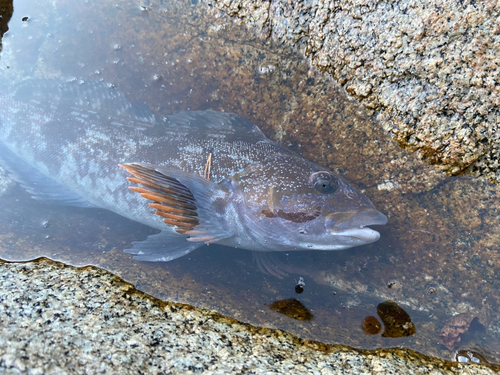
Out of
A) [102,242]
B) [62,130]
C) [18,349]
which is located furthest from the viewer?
[62,130]

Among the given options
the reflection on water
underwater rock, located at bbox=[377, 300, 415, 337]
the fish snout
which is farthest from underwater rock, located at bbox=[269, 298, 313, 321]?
the fish snout

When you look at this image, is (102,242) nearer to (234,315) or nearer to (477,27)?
(234,315)

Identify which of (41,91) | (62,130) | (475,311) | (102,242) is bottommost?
(102,242)

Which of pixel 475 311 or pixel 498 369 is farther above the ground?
pixel 475 311

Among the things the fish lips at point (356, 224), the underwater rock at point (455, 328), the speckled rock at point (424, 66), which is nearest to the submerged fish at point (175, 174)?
the fish lips at point (356, 224)

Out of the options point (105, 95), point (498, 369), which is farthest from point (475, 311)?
point (105, 95)

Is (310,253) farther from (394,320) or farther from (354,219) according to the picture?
(394,320)

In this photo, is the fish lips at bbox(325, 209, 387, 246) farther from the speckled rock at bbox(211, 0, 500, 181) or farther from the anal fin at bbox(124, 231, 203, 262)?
the anal fin at bbox(124, 231, 203, 262)
